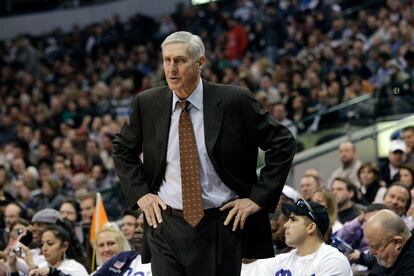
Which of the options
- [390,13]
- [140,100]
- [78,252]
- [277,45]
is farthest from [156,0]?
[140,100]

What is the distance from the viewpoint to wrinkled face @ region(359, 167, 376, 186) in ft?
36.4

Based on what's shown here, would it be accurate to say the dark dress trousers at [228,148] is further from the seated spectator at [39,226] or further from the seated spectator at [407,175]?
the seated spectator at [407,175]

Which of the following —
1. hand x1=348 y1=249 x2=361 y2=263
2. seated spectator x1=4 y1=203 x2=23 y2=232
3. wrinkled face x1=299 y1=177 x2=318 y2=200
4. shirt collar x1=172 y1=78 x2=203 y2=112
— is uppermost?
shirt collar x1=172 y1=78 x2=203 y2=112

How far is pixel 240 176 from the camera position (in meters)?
5.28

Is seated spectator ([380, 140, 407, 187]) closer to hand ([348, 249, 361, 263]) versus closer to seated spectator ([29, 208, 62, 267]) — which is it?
hand ([348, 249, 361, 263])

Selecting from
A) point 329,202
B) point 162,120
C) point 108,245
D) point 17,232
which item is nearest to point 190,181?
point 162,120

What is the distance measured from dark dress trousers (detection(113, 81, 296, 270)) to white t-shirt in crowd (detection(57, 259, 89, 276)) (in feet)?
9.99

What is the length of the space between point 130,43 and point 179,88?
20.7m

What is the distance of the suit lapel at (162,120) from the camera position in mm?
5246

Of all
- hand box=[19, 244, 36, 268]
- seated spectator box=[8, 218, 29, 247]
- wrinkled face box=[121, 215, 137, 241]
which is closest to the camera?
hand box=[19, 244, 36, 268]

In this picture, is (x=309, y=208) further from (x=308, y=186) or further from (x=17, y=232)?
(x=17, y=232)

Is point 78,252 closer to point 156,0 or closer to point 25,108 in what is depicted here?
point 25,108

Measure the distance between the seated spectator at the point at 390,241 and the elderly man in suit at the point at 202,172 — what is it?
1.36 metres

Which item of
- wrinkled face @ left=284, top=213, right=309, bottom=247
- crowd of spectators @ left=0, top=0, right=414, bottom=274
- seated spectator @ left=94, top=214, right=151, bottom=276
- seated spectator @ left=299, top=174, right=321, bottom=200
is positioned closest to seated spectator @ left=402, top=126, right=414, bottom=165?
crowd of spectators @ left=0, top=0, right=414, bottom=274
